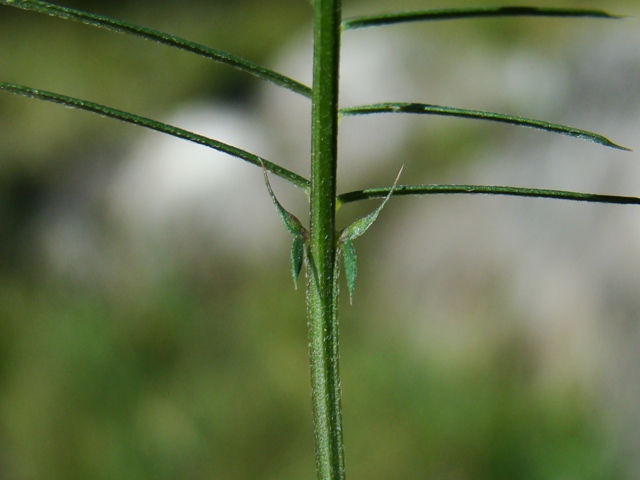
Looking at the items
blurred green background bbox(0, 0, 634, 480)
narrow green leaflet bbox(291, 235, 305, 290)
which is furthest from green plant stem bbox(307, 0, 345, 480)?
blurred green background bbox(0, 0, 634, 480)

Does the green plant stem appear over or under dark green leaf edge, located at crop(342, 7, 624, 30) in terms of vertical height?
under

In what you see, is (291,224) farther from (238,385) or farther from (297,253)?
(238,385)

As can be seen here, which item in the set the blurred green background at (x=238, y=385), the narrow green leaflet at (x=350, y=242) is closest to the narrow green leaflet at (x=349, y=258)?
the narrow green leaflet at (x=350, y=242)

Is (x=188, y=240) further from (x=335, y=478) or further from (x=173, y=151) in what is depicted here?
(x=335, y=478)

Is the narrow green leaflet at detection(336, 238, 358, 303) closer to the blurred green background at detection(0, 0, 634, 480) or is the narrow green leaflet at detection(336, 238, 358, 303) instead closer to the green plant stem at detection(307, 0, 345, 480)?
the green plant stem at detection(307, 0, 345, 480)

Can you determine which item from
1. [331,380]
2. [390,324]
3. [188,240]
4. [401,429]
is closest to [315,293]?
[331,380]

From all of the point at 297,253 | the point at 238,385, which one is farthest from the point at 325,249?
the point at 238,385

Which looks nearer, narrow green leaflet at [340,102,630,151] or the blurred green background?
narrow green leaflet at [340,102,630,151]
